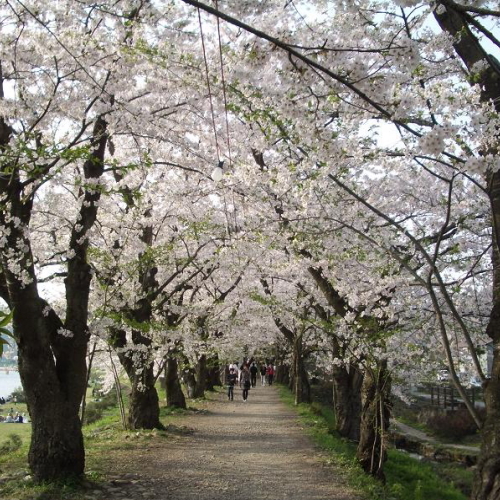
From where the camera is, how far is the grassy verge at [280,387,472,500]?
822 cm

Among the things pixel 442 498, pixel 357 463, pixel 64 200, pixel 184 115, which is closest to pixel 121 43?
pixel 184 115

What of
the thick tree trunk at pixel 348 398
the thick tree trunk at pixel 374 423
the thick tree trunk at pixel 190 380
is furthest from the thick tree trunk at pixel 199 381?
the thick tree trunk at pixel 374 423

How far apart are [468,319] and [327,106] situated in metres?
7.10

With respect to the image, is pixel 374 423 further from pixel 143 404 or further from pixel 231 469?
pixel 143 404

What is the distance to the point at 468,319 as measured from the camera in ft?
34.8

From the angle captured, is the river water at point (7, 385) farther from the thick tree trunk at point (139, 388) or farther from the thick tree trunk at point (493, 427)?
the thick tree trunk at point (493, 427)

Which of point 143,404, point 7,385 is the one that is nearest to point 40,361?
point 143,404

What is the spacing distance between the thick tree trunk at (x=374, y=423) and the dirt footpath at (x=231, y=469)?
0.74 metres

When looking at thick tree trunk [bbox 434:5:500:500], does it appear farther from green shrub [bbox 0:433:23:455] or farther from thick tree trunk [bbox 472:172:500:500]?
green shrub [bbox 0:433:23:455]

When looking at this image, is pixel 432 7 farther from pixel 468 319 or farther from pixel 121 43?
pixel 468 319

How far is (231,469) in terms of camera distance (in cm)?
883

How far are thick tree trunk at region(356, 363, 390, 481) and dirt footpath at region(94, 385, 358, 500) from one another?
2.42 feet

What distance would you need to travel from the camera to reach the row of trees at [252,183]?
4.03m

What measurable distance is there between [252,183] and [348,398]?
6.69m
